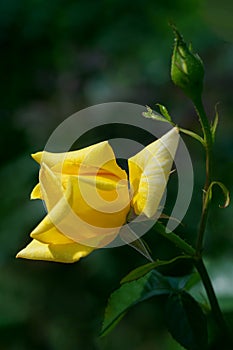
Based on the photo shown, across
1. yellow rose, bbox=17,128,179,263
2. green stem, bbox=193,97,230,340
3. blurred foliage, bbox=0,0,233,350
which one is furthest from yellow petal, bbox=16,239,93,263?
blurred foliage, bbox=0,0,233,350

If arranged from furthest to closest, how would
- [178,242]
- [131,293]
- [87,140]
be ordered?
[87,140] < [131,293] < [178,242]

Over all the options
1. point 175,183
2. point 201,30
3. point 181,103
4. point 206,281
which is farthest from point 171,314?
point 181,103

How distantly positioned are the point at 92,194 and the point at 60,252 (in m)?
0.08

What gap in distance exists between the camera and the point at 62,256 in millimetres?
837

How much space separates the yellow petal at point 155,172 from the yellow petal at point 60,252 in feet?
0.29

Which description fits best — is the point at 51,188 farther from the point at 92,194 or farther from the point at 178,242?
the point at 178,242

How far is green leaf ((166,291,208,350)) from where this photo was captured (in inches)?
37.8

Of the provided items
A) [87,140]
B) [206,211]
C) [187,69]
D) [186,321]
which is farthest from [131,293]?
[87,140]

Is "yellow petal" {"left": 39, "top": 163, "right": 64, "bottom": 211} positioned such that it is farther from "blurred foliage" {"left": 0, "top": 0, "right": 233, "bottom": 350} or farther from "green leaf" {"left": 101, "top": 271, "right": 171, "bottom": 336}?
"blurred foliage" {"left": 0, "top": 0, "right": 233, "bottom": 350}

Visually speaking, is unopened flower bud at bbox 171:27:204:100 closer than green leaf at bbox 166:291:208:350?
Yes

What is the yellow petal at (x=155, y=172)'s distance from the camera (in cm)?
84

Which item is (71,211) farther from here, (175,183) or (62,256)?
(175,183)

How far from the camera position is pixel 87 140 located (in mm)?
2311

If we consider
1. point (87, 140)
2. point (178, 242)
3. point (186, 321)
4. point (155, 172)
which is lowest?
point (87, 140)
